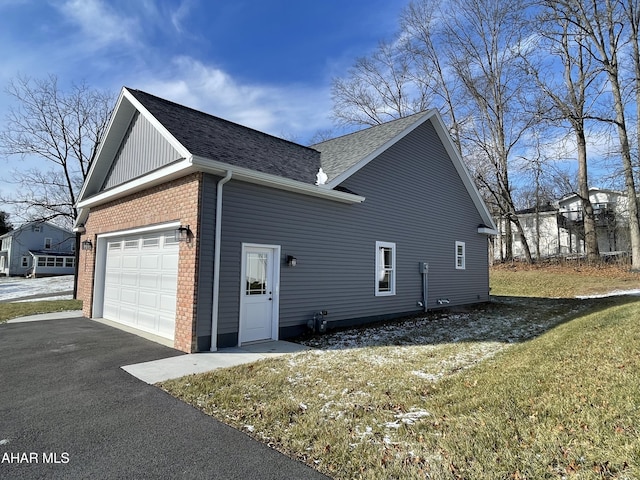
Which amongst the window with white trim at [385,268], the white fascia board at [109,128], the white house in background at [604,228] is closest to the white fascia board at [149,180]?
the white fascia board at [109,128]

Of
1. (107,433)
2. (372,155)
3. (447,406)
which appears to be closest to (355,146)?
(372,155)

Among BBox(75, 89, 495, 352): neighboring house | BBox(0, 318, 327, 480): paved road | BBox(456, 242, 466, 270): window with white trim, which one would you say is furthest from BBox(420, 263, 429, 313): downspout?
BBox(0, 318, 327, 480): paved road

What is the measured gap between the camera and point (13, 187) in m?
26.3

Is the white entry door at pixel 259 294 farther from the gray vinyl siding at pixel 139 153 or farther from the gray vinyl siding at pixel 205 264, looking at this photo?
the gray vinyl siding at pixel 139 153

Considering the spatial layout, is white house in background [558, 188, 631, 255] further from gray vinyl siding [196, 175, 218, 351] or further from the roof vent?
gray vinyl siding [196, 175, 218, 351]

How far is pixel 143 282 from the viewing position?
884 centimetres

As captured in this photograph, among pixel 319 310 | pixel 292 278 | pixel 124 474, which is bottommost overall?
pixel 124 474

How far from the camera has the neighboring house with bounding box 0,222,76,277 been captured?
40281 millimetres

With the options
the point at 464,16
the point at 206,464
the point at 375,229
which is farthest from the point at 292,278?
the point at 464,16

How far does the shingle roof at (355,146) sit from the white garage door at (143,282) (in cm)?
430

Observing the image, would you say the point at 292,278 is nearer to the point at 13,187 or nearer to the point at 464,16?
the point at 464,16

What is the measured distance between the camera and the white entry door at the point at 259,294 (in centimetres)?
754

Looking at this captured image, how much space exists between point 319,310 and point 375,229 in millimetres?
3054

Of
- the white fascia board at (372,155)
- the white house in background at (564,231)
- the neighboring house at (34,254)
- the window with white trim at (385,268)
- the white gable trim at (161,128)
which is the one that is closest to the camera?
the white gable trim at (161,128)
